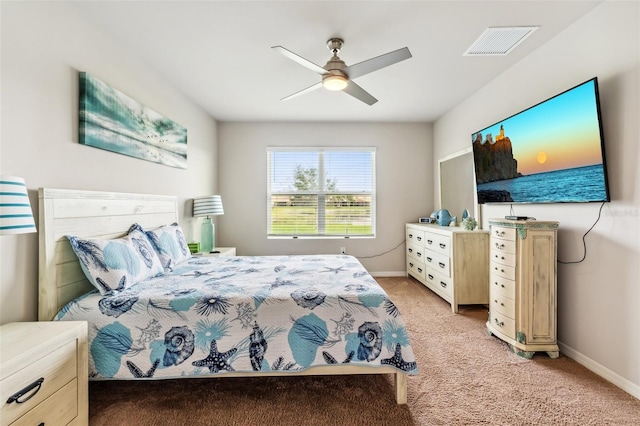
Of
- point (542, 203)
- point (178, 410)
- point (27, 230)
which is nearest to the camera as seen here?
point (27, 230)

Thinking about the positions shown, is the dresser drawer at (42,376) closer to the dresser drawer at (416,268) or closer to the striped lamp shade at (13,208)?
the striped lamp shade at (13,208)

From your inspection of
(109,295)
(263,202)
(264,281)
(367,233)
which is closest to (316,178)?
(263,202)

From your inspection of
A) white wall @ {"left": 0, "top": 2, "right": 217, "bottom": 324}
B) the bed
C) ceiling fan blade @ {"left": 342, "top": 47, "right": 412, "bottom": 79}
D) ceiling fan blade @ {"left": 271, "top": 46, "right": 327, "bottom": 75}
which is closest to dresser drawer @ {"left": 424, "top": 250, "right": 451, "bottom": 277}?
the bed

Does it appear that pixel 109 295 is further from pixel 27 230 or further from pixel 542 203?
pixel 542 203

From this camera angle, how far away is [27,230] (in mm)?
1233

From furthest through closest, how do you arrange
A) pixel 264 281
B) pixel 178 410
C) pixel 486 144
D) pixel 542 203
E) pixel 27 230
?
1. pixel 486 144
2. pixel 542 203
3. pixel 264 281
4. pixel 178 410
5. pixel 27 230

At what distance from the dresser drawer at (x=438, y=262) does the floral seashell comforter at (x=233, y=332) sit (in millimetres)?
1836

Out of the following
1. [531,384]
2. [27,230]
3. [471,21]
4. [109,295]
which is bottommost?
[531,384]

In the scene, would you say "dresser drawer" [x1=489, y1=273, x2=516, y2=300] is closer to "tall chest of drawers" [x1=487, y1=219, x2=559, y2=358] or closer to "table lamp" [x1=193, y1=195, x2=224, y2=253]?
"tall chest of drawers" [x1=487, y1=219, x2=559, y2=358]

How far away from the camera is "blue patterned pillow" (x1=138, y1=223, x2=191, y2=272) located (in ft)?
7.95

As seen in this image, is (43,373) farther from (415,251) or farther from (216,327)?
(415,251)

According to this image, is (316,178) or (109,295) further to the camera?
(316,178)

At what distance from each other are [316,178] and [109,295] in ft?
11.0

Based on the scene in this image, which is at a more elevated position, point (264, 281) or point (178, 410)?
point (264, 281)
